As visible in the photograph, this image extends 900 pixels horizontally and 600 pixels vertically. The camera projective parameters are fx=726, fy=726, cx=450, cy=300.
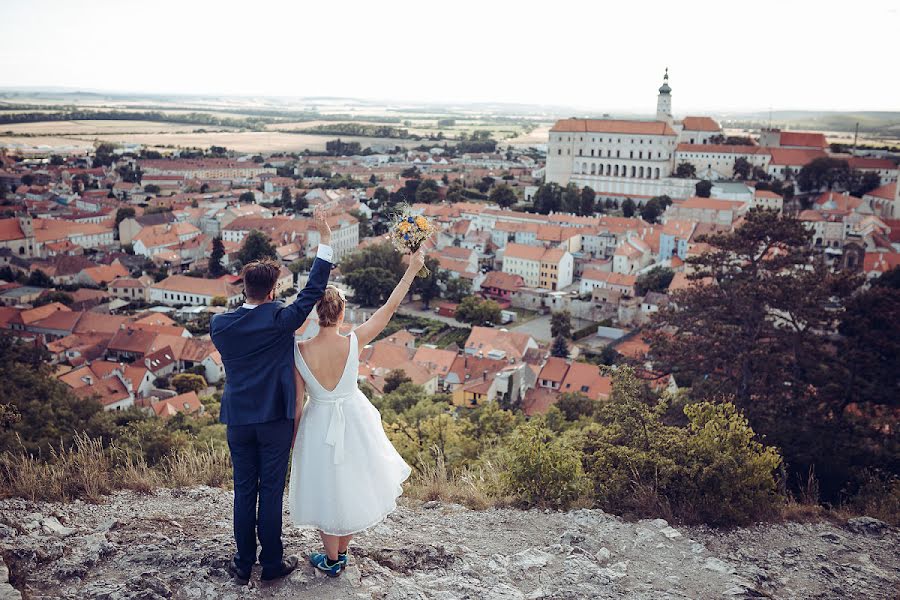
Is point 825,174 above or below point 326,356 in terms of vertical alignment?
above

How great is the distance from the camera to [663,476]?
4.63 metres

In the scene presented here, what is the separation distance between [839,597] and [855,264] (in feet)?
121

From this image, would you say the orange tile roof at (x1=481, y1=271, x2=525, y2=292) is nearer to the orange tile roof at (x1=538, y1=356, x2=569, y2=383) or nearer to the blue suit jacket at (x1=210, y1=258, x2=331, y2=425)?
the orange tile roof at (x1=538, y1=356, x2=569, y2=383)

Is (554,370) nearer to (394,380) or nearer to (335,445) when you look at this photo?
(394,380)

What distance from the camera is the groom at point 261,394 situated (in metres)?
3.05

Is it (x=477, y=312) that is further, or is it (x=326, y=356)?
(x=477, y=312)

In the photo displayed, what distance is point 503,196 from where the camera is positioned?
60.0m

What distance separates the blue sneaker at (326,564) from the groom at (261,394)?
16cm

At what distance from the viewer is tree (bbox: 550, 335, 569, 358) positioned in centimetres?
2692

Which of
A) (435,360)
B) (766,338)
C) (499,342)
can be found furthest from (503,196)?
(766,338)

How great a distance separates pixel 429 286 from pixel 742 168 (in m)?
37.8

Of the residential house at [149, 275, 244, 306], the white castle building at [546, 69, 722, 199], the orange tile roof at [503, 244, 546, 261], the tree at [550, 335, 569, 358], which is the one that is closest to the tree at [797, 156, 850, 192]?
the white castle building at [546, 69, 722, 199]

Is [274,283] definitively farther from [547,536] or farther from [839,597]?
[839,597]

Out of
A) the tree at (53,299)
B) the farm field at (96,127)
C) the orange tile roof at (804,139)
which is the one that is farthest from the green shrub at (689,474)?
the farm field at (96,127)
